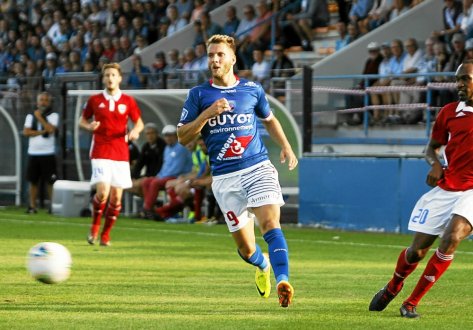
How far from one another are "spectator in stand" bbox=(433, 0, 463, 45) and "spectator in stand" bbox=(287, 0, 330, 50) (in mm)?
4717

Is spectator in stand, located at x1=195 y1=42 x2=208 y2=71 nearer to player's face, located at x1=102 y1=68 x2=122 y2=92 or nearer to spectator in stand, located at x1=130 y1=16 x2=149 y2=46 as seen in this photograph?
spectator in stand, located at x1=130 y1=16 x2=149 y2=46

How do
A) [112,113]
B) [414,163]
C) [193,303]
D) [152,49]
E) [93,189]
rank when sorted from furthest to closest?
1. [152,49]
2. [93,189]
3. [414,163]
4. [112,113]
5. [193,303]

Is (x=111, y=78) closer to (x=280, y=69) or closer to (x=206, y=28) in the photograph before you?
(x=280, y=69)

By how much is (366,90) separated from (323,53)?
6.10 meters

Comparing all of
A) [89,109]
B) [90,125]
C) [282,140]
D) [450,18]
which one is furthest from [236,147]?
[450,18]

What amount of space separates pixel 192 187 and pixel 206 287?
386 inches

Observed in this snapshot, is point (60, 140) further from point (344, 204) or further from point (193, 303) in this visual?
point (193, 303)

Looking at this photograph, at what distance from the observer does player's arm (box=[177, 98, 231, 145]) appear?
31.8 ft

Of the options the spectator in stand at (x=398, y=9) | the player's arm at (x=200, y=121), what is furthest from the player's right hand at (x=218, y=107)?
the spectator in stand at (x=398, y=9)

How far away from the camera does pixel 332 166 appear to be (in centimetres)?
2030

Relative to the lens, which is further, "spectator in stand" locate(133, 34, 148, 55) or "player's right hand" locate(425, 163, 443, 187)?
"spectator in stand" locate(133, 34, 148, 55)

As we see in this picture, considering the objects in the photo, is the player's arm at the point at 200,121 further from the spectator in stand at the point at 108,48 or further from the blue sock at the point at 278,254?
the spectator in stand at the point at 108,48

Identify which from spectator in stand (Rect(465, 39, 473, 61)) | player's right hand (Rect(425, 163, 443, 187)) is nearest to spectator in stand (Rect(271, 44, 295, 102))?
spectator in stand (Rect(465, 39, 473, 61))

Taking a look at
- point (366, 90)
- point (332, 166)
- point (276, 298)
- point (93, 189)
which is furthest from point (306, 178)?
point (276, 298)
